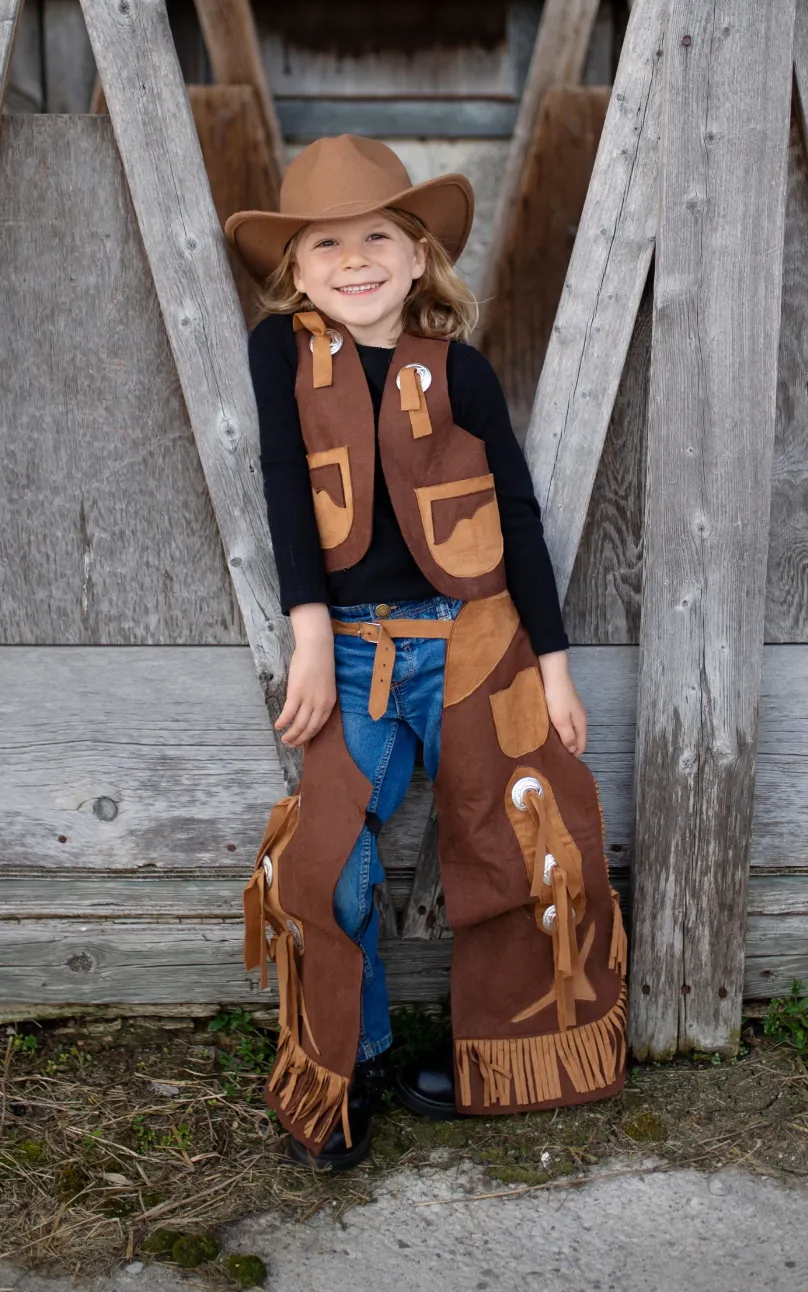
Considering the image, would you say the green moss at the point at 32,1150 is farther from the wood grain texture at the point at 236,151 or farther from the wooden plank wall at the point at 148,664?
the wood grain texture at the point at 236,151

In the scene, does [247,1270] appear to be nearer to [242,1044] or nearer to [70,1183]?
[70,1183]

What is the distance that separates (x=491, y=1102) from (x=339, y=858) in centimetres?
62

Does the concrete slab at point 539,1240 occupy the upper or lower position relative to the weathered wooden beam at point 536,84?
lower

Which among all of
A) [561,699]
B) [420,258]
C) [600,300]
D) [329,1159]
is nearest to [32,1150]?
[329,1159]

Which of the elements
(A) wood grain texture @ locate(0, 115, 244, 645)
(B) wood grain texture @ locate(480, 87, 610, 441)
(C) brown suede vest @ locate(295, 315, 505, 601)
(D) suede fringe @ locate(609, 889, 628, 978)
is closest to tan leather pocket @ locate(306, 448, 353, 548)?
(C) brown suede vest @ locate(295, 315, 505, 601)

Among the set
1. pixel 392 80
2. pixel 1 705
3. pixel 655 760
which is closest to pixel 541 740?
pixel 655 760

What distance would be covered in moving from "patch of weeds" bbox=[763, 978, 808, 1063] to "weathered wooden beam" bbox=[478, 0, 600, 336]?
2523 millimetres

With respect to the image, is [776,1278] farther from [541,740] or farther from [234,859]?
[234,859]

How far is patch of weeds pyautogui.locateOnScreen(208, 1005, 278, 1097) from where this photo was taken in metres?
2.38

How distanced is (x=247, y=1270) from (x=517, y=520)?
1349 millimetres

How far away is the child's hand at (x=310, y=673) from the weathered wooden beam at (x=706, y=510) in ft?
2.22

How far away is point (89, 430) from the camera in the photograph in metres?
2.21

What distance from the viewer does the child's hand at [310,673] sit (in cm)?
194

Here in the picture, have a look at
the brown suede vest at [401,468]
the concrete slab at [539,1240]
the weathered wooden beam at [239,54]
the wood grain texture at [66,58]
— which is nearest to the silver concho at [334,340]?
the brown suede vest at [401,468]
